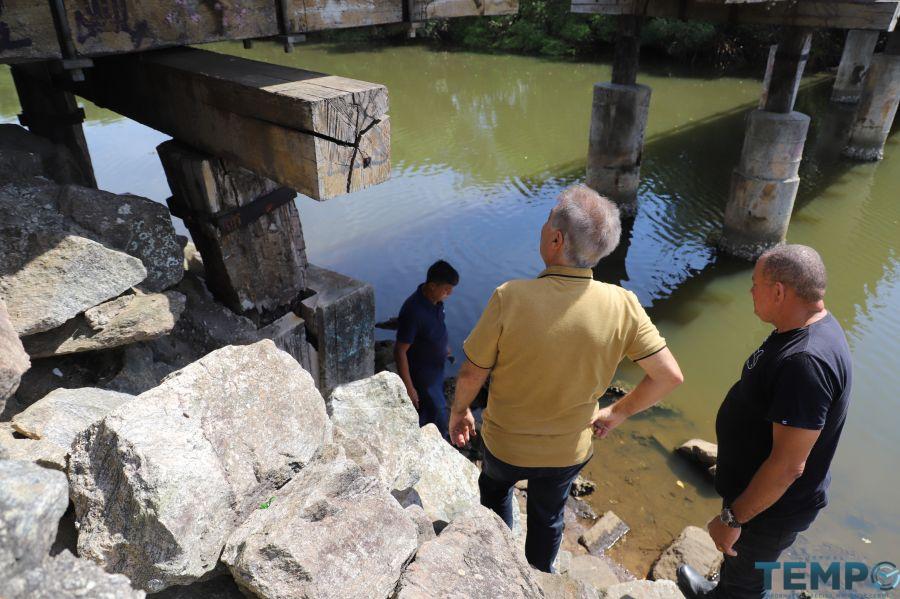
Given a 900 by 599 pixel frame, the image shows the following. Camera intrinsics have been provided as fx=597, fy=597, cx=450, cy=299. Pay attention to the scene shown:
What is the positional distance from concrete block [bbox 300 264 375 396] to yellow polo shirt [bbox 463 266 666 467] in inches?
42.6

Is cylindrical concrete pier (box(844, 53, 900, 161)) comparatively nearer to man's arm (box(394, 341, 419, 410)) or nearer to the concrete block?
man's arm (box(394, 341, 419, 410))

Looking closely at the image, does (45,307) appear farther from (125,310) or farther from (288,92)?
(288,92)

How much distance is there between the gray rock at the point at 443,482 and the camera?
9.88 feet

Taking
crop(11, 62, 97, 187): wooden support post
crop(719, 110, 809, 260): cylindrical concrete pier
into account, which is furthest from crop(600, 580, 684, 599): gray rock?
crop(719, 110, 809, 260): cylindrical concrete pier

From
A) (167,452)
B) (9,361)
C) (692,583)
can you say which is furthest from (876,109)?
(9,361)

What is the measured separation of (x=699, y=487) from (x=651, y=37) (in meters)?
19.4

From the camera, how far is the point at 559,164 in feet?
37.1

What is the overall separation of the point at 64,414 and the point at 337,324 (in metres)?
1.51

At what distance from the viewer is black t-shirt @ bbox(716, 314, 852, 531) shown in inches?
89.2

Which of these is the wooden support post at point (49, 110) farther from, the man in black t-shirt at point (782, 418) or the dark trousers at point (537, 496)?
the man in black t-shirt at point (782, 418)

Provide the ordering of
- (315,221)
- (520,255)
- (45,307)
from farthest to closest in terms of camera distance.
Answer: (315,221) → (520,255) → (45,307)

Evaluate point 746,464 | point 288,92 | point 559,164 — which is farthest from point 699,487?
point 559,164

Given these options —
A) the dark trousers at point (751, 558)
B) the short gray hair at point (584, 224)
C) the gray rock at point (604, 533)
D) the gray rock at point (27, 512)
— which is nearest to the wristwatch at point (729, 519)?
the dark trousers at point (751, 558)

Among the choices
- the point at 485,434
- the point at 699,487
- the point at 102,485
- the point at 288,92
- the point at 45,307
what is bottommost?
the point at 699,487
